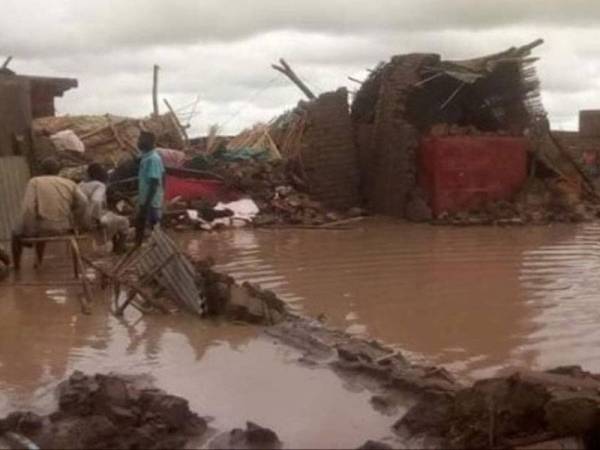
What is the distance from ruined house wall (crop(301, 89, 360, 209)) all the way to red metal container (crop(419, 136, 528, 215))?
5.76 feet

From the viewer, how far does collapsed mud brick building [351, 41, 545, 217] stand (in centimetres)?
2056

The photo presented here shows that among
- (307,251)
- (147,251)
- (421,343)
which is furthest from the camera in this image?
(307,251)

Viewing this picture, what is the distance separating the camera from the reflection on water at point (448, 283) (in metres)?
8.66

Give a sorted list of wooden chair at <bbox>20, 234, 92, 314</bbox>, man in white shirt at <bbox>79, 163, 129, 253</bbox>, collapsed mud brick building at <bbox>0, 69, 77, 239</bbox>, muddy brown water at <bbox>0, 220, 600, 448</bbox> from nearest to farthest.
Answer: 1. muddy brown water at <bbox>0, 220, 600, 448</bbox>
2. wooden chair at <bbox>20, 234, 92, 314</bbox>
3. man in white shirt at <bbox>79, 163, 129, 253</bbox>
4. collapsed mud brick building at <bbox>0, 69, 77, 239</bbox>

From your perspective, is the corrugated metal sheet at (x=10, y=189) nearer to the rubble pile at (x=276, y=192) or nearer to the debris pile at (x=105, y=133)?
the rubble pile at (x=276, y=192)

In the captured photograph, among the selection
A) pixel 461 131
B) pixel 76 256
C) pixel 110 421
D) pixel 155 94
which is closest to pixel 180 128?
pixel 155 94

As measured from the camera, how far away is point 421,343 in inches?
344

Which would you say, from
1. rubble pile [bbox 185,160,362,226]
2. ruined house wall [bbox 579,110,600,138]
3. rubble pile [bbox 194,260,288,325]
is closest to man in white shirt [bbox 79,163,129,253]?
rubble pile [bbox 194,260,288,325]

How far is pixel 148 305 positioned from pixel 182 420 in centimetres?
423

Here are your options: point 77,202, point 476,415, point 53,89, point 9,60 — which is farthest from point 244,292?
point 53,89

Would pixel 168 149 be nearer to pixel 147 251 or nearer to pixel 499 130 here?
pixel 499 130

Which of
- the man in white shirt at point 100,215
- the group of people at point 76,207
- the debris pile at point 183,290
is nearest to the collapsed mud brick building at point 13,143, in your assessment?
the man in white shirt at point 100,215

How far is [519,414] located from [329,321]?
173 inches

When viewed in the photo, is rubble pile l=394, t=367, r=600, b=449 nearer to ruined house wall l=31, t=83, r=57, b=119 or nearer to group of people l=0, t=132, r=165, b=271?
group of people l=0, t=132, r=165, b=271
